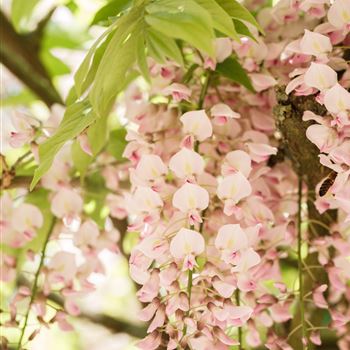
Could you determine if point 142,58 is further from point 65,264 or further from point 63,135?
point 65,264

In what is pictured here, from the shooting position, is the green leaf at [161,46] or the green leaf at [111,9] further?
the green leaf at [111,9]

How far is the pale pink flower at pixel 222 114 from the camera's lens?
0.68 m

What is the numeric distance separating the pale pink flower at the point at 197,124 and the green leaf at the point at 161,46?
0.23ft

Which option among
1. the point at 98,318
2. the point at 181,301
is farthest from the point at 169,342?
the point at 98,318

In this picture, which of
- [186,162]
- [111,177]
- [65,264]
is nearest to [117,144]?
[111,177]

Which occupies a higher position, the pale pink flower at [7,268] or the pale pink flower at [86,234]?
the pale pink flower at [7,268]

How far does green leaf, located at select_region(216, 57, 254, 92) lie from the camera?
0.72m

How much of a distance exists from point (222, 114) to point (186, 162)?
66 mm

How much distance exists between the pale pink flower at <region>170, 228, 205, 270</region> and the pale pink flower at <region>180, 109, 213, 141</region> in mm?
90

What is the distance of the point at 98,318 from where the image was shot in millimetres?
1167

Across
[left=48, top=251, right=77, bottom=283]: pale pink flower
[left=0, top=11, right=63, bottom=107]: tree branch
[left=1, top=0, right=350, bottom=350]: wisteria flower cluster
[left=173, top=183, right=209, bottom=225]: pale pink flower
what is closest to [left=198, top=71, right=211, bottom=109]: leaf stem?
[left=1, top=0, right=350, bottom=350]: wisteria flower cluster

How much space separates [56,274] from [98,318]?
39cm

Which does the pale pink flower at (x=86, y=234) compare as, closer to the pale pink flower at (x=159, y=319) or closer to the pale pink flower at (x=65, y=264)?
the pale pink flower at (x=65, y=264)

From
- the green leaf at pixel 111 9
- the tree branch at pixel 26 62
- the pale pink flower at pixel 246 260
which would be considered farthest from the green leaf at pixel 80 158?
the tree branch at pixel 26 62
